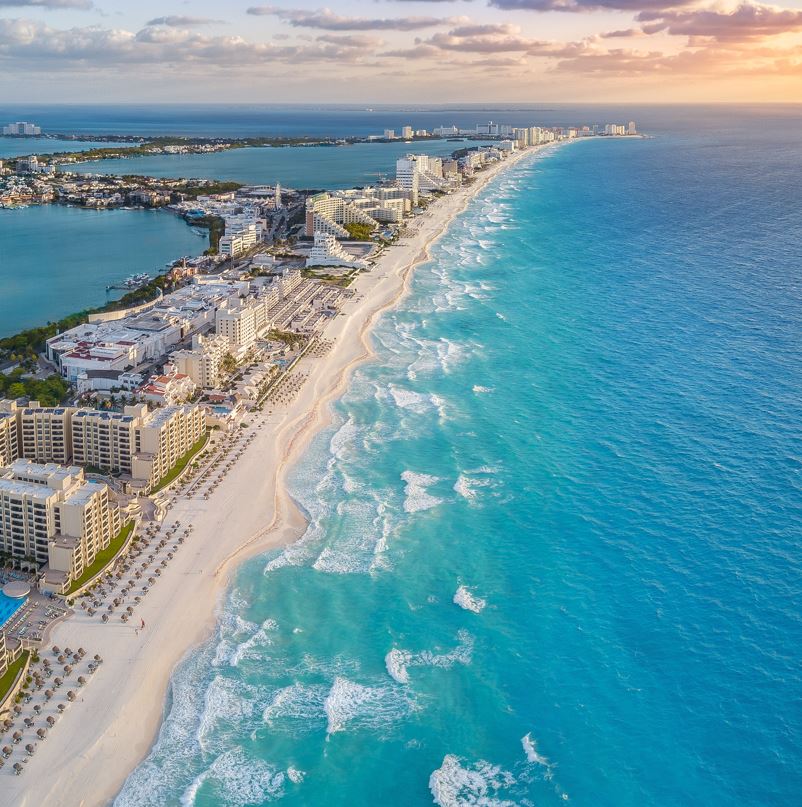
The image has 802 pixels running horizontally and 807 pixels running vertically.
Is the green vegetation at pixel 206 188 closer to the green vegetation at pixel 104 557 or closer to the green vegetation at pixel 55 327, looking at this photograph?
the green vegetation at pixel 55 327

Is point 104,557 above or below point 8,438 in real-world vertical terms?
below

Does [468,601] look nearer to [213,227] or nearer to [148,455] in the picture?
[148,455]

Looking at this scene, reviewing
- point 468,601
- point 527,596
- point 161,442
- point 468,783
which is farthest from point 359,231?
point 468,783

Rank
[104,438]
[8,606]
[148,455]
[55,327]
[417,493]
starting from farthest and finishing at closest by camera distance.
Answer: [55,327] < [104,438] < [148,455] < [417,493] < [8,606]

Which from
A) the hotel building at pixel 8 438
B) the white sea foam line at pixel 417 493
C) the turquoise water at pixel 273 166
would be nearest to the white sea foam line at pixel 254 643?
the white sea foam line at pixel 417 493

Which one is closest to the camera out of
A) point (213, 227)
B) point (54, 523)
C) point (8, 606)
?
point (8, 606)

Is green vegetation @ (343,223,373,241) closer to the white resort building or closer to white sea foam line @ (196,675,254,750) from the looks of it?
the white resort building

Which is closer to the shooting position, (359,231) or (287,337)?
(287,337)

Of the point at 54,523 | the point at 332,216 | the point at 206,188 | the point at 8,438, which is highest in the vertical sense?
the point at 206,188
